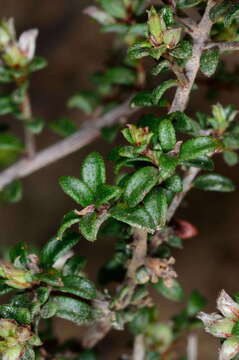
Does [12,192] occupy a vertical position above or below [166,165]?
above

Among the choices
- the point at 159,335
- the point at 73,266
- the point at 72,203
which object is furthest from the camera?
the point at 72,203

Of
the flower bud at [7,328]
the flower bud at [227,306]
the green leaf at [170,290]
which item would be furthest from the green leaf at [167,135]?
the green leaf at [170,290]

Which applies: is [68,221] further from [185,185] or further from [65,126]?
[65,126]

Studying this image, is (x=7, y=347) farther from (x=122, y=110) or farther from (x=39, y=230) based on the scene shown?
(x=39, y=230)

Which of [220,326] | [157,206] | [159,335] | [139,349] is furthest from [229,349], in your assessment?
[159,335]

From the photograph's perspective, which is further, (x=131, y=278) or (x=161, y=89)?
(x=131, y=278)

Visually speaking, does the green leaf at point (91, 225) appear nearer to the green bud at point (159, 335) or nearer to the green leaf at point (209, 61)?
the green leaf at point (209, 61)

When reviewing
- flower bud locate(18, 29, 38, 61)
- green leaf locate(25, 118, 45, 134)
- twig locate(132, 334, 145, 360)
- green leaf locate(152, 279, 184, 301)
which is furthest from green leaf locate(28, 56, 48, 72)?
twig locate(132, 334, 145, 360)

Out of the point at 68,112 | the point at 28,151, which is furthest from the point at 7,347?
the point at 68,112

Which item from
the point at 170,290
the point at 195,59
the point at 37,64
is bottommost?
the point at 170,290
